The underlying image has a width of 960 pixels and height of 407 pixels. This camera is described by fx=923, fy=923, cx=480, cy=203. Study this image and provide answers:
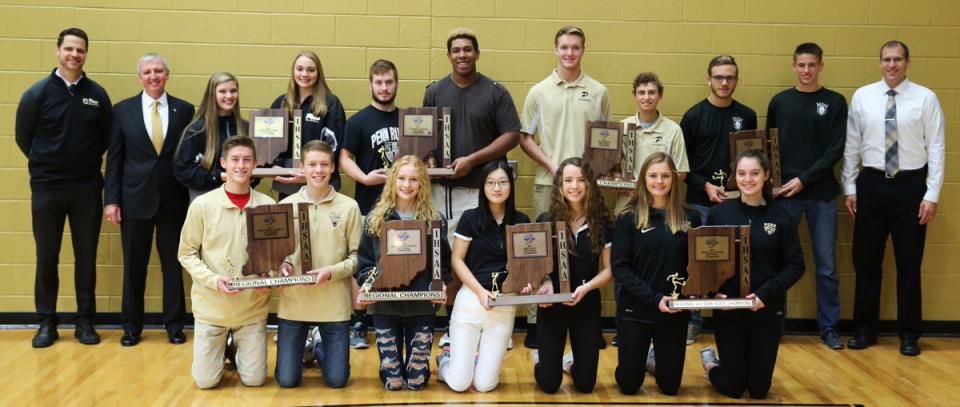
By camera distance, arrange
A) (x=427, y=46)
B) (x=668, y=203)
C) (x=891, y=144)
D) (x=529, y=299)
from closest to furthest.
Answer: (x=529, y=299) → (x=668, y=203) → (x=891, y=144) → (x=427, y=46)

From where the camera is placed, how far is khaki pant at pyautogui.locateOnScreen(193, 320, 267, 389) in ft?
15.1

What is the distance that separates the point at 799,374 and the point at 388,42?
322cm

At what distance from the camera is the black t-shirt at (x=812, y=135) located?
5.76 m

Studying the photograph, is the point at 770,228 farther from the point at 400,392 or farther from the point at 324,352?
the point at 324,352

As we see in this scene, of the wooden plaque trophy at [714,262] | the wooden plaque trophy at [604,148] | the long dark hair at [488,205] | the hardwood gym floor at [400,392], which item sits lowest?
the hardwood gym floor at [400,392]

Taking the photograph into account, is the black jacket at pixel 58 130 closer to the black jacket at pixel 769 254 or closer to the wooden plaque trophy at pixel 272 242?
the wooden plaque trophy at pixel 272 242

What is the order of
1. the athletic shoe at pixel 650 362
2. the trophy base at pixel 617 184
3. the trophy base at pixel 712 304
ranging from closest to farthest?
1. the trophy base at pixel 712 304
2. the athletic shoe at pixel 650 362
3. the trophy base at pixel 617 184

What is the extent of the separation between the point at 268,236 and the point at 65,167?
1.85m

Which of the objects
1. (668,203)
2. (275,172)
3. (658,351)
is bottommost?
(658,351)

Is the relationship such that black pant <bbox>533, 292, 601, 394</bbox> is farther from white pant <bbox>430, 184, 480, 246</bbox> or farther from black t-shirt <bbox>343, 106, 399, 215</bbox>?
black t-shirt <bbox>343, 106, 399, 215</bbox>

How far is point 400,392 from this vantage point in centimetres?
457

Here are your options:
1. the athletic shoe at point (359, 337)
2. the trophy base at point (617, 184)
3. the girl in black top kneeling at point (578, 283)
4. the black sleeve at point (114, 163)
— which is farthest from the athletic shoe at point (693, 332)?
the black sleeve at point (114, 163)

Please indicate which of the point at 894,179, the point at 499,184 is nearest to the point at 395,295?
the point at 499,184

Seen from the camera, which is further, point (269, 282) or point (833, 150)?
point (833, 150)
